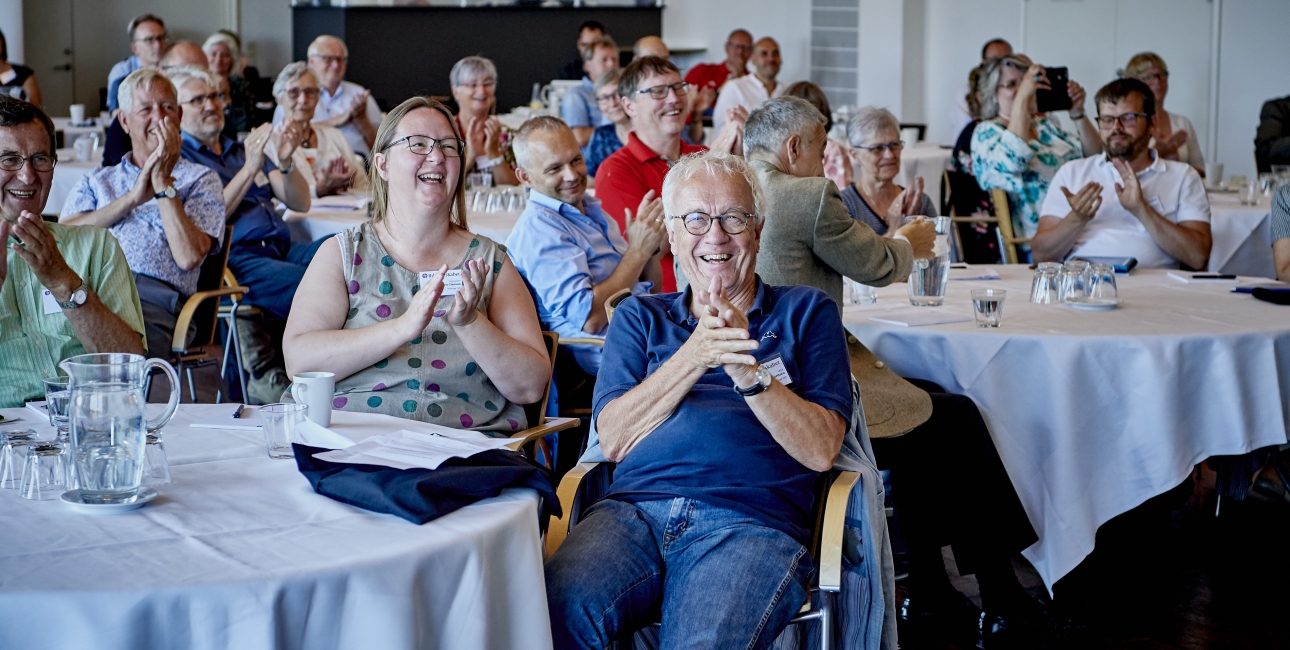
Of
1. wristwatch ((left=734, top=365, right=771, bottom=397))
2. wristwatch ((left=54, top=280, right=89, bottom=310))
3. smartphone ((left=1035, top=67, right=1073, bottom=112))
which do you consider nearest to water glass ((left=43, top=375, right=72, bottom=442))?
wristwatch ((left=54, top=280, right=89, bottom=310))

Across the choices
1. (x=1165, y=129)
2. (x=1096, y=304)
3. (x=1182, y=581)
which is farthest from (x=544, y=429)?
(x=1165, y=129)

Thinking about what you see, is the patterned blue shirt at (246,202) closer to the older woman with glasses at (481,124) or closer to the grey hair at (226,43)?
the older woman with glasses at (481,124)

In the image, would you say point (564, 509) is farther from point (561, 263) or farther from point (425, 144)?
point (561, 263)

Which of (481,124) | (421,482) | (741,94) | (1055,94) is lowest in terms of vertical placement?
(421,482)

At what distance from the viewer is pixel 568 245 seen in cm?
367

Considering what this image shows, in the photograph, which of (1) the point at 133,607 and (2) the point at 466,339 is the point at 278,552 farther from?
(2) the point at 466,339

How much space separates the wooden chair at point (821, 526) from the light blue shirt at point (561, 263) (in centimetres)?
116

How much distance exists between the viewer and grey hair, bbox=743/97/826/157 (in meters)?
3.33

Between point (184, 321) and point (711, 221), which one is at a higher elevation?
point (711, 221)

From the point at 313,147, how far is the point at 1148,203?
181 inches

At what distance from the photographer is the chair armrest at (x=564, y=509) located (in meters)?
2.28

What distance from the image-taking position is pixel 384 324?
2.53 m

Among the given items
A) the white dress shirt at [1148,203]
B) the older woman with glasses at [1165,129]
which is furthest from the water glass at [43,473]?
the older woman with glasses at [1165,129]

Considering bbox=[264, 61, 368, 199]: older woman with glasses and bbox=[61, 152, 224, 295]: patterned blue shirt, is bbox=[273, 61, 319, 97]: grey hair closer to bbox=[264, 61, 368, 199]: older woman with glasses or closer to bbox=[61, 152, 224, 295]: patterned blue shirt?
bbox=[264, 61, 368, 199]: older woman with glasses
